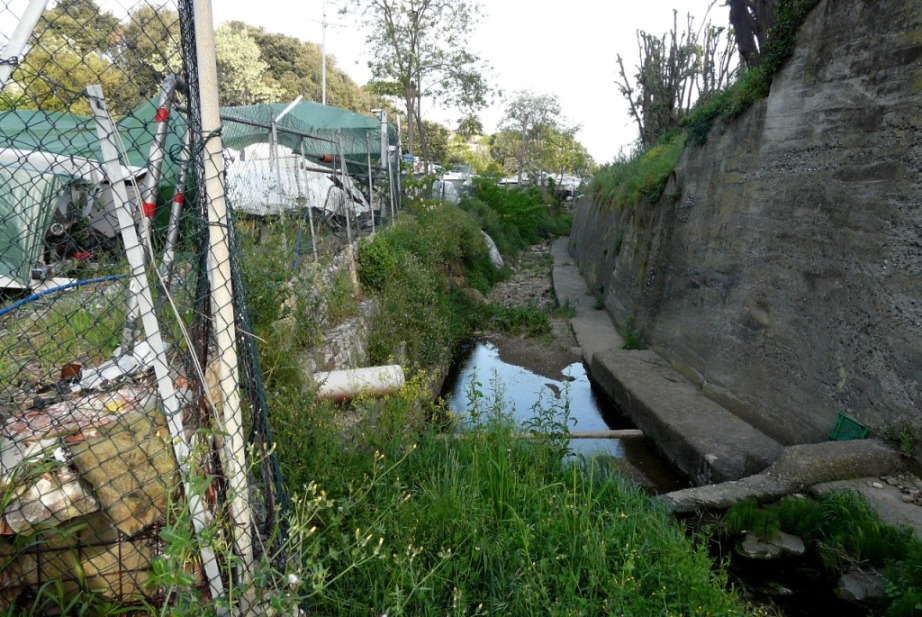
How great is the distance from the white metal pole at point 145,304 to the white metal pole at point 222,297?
0.13 meters

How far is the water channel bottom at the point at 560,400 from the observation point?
603cm

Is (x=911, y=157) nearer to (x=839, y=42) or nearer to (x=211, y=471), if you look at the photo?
(x=839, y=42)

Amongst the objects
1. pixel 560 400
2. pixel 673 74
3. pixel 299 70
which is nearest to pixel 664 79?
pixel 673 74

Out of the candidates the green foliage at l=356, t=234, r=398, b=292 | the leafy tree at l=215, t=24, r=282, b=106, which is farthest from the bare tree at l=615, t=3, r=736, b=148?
the leafy tree at l=215, t=24, r=282, b=106

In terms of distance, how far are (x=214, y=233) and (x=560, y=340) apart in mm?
9138

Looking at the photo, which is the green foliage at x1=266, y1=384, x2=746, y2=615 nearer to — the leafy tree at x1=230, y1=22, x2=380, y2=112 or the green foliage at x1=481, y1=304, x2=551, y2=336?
the green foliage at x1=481, y1=304, x2=551, y2=336

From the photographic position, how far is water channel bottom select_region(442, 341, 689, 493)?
6.03 meters

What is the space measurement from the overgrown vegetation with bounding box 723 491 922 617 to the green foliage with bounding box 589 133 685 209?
20.7ft

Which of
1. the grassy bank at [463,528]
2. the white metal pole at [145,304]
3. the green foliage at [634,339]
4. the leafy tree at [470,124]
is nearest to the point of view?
the white metal pole at [145,304]

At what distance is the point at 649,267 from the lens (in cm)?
970

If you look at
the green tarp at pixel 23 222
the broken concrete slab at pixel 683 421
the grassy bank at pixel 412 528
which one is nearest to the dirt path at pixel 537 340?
the broken concrete slab at pixel 683 421

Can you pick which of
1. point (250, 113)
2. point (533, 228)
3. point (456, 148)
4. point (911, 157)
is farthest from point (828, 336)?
point (456, 148)

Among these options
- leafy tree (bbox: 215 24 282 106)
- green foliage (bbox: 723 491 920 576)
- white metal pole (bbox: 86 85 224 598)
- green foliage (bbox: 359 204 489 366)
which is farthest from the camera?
leafy tree (bbox: 215 24 282 106)

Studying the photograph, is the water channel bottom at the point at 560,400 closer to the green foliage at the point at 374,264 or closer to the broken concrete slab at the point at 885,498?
the broken concrete slab at the point at 885,498
